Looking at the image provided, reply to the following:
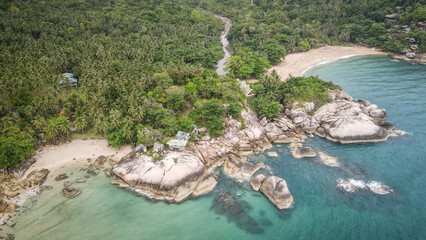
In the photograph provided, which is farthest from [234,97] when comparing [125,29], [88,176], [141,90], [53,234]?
[125,29]

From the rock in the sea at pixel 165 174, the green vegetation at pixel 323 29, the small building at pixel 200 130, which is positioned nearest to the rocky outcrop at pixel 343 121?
the small building at pixel 200 130

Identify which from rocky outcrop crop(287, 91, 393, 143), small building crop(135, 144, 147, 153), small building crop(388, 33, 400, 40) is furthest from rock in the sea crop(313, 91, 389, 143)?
small building crop(388, 33, 400, 40)

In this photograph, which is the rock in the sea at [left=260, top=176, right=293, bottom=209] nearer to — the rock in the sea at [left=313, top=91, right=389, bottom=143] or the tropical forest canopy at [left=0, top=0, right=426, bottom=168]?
the tropical forest canopy at [left=0, top=0, right=426, bottom=168]

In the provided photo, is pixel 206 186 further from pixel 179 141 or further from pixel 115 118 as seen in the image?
pixel 115 118

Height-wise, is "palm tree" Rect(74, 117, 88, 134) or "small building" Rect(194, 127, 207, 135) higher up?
"palm tree" Rect(74, 117, 88, 134)

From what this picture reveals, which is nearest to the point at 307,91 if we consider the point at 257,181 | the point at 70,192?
the point at 257,181

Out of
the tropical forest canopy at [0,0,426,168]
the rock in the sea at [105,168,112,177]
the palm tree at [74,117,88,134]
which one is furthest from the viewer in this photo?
the tropical forest canopy at [0,0,426,168]

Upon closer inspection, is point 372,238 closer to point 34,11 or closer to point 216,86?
point 216,86
